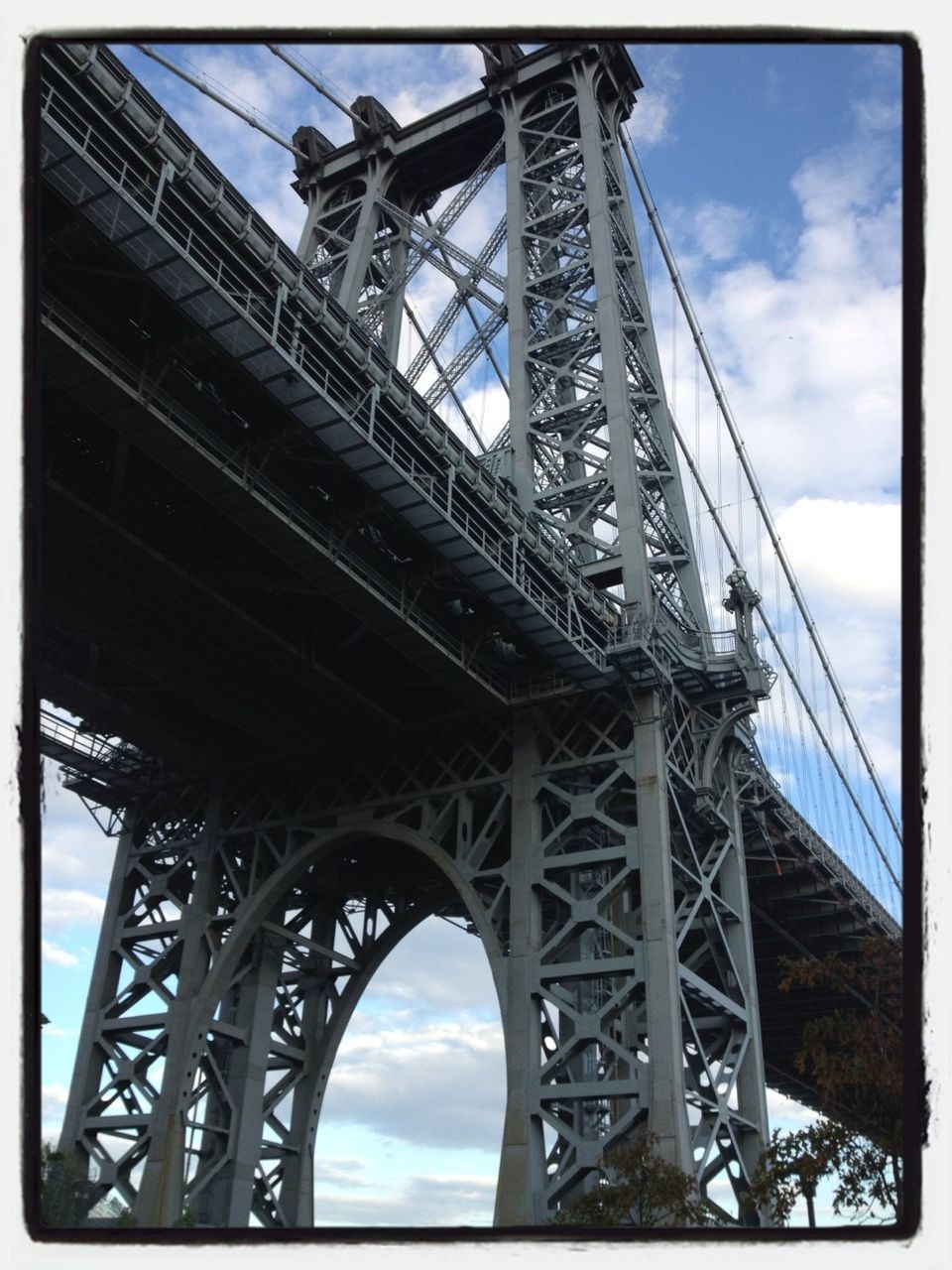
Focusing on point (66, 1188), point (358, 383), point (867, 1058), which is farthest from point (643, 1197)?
point (358, 383)

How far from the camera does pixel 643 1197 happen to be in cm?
2378

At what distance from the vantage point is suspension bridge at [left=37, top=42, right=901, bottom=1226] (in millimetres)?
23328

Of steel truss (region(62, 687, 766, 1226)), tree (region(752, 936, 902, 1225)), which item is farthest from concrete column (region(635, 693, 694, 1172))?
tree (region(752, 936, 902, 1225))

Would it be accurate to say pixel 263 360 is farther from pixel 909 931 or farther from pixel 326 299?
pixel 909 931

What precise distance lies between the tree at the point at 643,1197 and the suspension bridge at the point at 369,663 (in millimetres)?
1865

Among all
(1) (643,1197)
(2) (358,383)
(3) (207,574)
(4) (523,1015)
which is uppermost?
(2) (358,383)

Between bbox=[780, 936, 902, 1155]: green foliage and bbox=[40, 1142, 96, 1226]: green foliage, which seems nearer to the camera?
bbox=[780, 936, 902, 1155]: green foliage

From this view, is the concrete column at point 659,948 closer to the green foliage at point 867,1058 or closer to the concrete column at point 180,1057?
the green foliage at point 867,1058

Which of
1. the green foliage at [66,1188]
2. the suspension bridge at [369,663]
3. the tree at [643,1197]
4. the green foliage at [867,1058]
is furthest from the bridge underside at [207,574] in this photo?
the green foliage at [867,1058]

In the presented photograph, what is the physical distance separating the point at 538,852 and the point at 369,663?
282 inches

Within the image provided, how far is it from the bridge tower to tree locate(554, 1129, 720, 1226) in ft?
5.70

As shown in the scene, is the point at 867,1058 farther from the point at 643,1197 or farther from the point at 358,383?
the point at 358,383

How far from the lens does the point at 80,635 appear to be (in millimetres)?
30609

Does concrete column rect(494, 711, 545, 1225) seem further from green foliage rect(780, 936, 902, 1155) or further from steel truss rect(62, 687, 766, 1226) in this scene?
green foliage rect(780, 936, 902, 1155)
